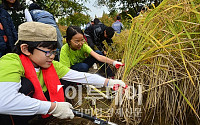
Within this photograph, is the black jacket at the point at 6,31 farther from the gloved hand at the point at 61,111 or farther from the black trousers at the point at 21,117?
the gloved hand at the point at 61,111

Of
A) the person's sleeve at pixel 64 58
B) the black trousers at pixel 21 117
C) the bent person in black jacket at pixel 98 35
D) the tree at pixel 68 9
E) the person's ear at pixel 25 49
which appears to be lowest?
the black trousers at pixel 21 117

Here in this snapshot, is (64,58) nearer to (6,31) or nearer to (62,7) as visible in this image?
(6,31)

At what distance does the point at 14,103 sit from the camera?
33.8 inches

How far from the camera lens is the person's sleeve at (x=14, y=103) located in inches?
32.8

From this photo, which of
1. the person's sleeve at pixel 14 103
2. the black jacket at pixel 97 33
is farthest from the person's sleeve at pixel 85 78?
the black jacket at pixel 97 33

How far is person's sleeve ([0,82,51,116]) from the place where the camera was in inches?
32.8

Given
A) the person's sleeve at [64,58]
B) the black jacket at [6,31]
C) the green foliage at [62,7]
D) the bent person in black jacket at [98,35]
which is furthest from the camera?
the green foliage at [62,7]

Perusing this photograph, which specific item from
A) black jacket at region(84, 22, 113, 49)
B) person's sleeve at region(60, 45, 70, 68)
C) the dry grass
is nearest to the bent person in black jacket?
black jacket at region(84, 22, 113, 49)

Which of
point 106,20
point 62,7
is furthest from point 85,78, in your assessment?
point 106,20

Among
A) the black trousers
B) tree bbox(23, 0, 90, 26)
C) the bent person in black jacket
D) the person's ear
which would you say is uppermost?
tree bbox(23, 0, 90, 26)

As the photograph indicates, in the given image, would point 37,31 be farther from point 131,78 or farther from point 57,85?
point 131,78

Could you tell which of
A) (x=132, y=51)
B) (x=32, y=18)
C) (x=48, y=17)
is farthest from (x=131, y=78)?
(x=32, y=18)

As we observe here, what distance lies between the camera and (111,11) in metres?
11.7

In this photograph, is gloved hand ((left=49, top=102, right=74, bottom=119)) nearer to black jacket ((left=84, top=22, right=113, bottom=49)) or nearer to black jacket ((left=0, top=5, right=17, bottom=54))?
black jacket ((left=0, top=5, right=17, bottom=54))
